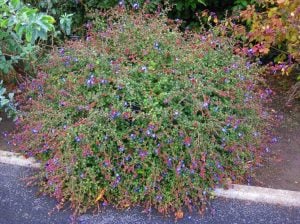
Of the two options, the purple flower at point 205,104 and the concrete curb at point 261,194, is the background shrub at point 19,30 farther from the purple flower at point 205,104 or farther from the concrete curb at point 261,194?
the concrete curb at point 261,194

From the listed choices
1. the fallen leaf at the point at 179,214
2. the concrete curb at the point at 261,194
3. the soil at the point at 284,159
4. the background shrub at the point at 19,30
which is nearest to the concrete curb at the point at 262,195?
the concrete curb at the point at 261,194

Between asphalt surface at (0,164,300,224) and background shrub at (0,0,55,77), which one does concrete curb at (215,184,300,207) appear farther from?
background shrub at (0,0,55,77)

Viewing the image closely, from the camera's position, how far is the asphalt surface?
3.07 m

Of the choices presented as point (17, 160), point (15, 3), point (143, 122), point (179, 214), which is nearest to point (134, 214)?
point (179, 214)

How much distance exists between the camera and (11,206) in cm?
321

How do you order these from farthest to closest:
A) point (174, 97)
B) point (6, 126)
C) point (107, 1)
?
point (107, 1) < point (6, 126) < point (174, 97)

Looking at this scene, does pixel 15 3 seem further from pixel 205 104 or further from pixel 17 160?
pixel 205 104

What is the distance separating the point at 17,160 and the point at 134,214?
111 centimetres

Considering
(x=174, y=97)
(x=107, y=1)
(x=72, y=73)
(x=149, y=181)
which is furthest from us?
(x=107, y=1)

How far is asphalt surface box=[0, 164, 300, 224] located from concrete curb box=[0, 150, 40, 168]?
0.32 m

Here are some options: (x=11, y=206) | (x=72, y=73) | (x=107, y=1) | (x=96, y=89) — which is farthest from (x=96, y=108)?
(x=107, y=1)

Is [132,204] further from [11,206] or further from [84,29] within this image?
[84,29]

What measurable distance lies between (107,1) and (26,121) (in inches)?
74.3

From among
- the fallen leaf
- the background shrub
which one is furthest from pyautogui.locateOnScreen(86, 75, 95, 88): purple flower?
the fallen leaf
